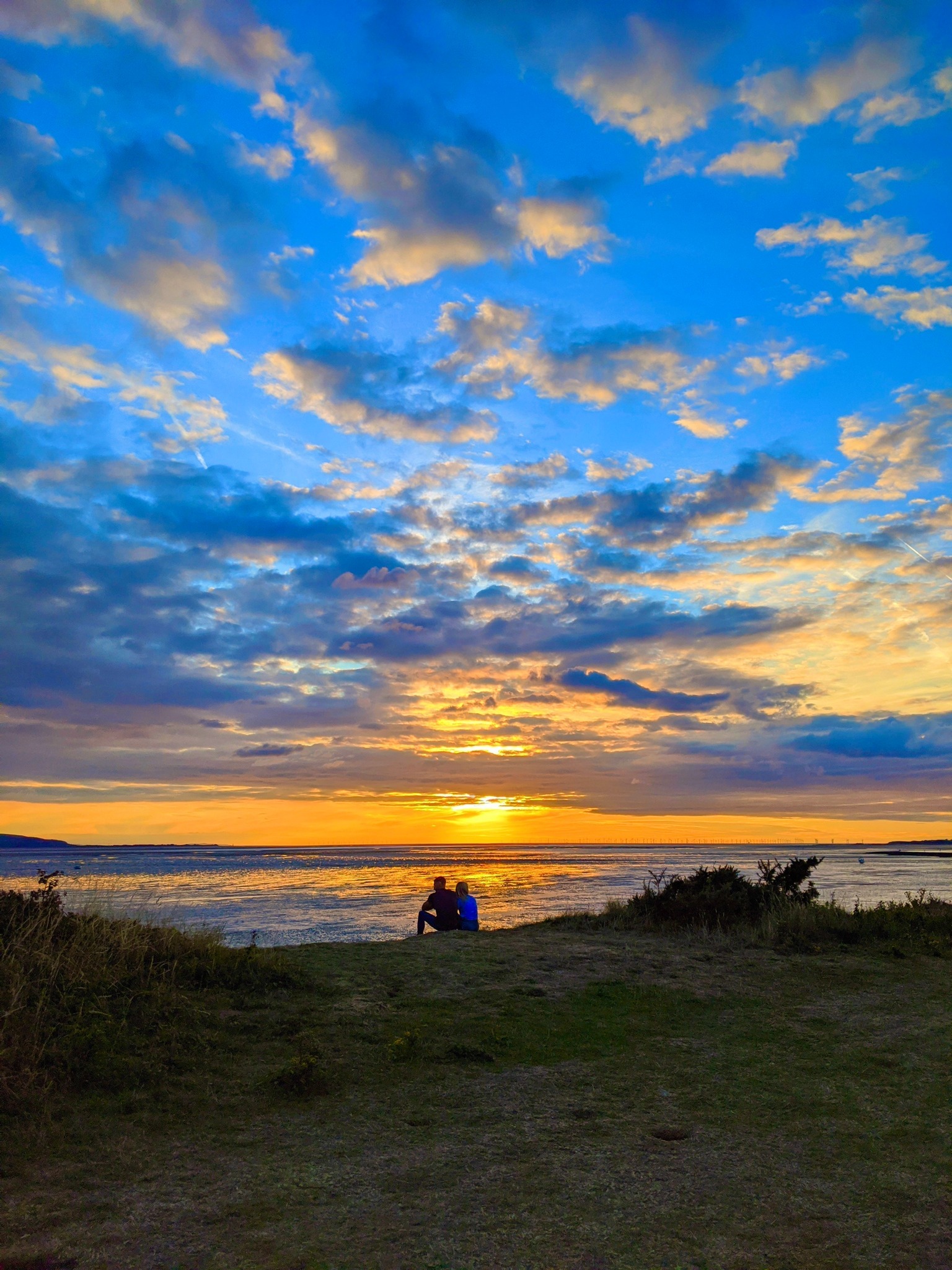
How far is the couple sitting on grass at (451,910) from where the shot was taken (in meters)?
17.7

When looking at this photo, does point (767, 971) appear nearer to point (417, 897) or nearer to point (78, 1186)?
point (78, 1186)

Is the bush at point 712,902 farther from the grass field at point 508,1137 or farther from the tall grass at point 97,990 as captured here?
the tall grass at point 97,990

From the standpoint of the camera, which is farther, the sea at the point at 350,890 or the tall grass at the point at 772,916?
the sea at the point at 350,890

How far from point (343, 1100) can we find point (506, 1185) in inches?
88.4

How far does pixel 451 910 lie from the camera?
17844mm

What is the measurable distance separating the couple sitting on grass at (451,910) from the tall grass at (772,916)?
187cm

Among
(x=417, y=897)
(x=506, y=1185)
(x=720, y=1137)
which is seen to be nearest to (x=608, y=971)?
(x=720, y=1137)

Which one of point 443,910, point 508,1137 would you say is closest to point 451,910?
point 443,910

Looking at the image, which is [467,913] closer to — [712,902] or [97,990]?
[712,902]

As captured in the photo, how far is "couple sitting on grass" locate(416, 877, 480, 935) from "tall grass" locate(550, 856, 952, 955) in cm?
187

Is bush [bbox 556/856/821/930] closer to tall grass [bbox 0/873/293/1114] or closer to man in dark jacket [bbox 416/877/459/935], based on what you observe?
man in dark jacket [bbox 416/877/459/935]

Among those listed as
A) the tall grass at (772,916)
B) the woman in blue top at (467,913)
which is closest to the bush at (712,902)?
the tall grass at (772,916)

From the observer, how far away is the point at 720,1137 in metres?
6.46

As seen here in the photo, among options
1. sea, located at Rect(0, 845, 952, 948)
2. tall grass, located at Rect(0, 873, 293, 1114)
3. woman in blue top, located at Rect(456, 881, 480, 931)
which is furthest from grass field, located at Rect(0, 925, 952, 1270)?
woman in blue top, located at Rect(456, 881, 480, 931)
